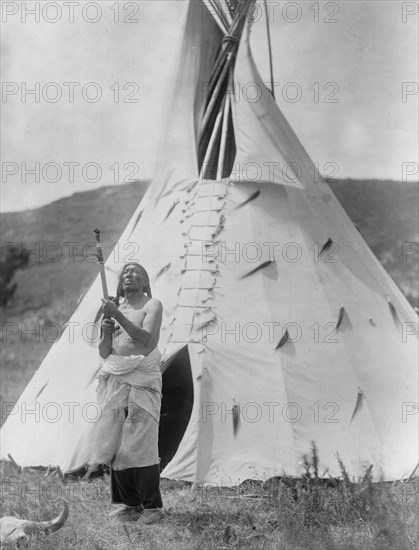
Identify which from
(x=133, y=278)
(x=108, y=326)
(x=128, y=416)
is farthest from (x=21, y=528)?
(x=133, y=278)

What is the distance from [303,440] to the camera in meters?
5.03

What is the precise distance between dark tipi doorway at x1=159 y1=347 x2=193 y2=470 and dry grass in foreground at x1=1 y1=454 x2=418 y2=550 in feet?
3.20

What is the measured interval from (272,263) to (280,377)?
3.03 feet

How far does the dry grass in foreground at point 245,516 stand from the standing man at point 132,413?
7.3 inches

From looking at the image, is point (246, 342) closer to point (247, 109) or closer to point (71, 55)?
point (247, 109)

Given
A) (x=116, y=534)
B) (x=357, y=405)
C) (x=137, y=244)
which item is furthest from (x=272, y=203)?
(x=116, y=534)

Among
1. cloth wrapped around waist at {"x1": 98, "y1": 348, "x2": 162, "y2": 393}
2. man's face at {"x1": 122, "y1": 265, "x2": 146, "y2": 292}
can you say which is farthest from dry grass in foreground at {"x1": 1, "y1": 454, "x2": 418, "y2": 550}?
man's face at {"x1": 122, "y1": 265, "x2": 146, "y2": 292}

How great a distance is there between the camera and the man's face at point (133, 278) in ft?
13.8

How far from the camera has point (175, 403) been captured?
6.15 m

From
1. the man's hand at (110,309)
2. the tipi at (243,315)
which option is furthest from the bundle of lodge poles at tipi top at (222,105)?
the man's hand at (110,309)

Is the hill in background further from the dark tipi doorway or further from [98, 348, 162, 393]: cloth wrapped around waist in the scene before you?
[98, 348, 162, 393]: cloth wrapped around waist

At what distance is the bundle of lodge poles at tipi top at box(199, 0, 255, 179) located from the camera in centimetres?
601

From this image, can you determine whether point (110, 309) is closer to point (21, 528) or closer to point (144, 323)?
point (144, 323)

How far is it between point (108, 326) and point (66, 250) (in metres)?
8.28
